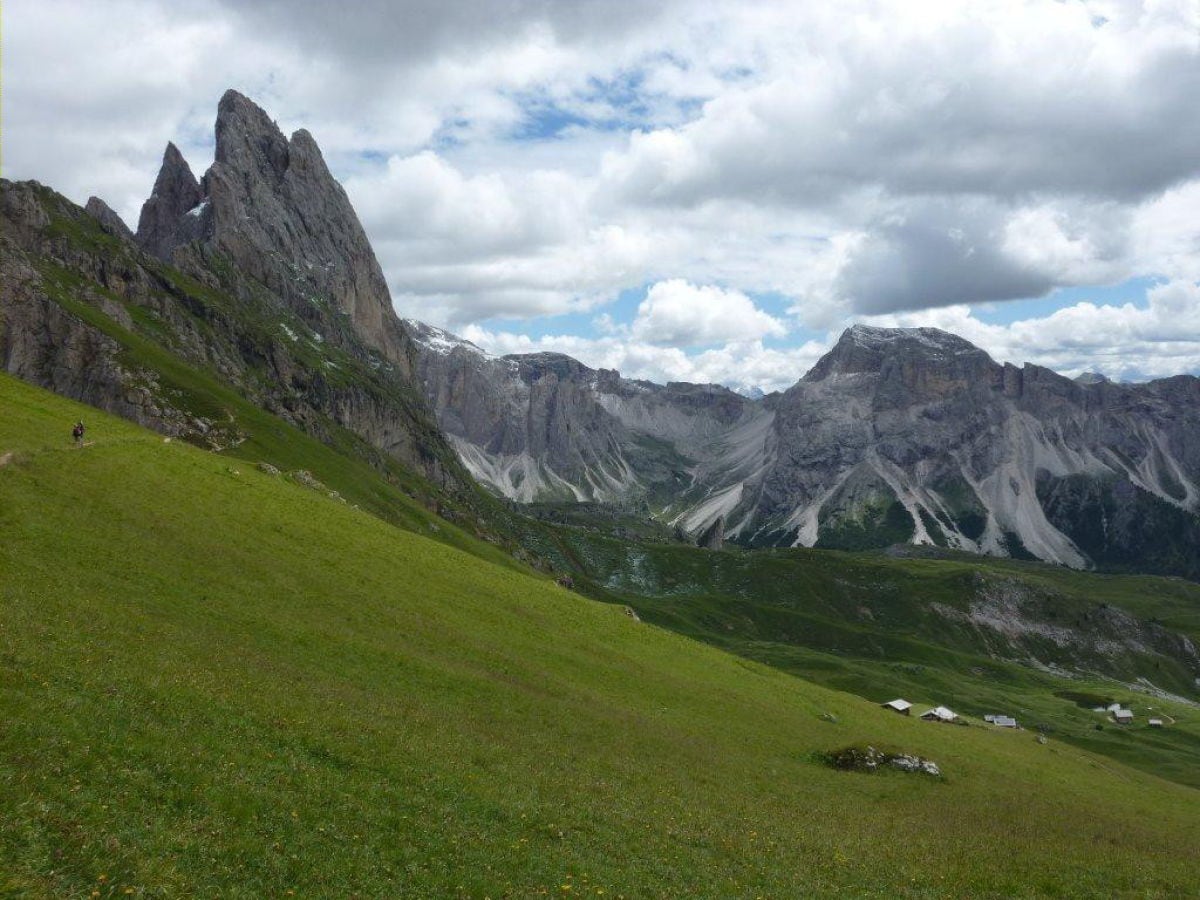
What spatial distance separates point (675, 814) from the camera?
107ft

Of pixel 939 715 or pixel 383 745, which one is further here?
pixel 939 715

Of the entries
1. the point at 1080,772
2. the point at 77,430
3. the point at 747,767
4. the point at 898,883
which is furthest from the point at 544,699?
the point at 1080,772

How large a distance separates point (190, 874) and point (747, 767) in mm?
32061

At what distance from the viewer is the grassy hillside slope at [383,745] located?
21312 millimetres

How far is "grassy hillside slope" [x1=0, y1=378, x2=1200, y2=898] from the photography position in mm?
21312

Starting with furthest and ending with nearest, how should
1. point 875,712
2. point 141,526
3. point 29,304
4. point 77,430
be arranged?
1. point 29,304
2. point 875,712
3. point 77,430
4. point 141,526

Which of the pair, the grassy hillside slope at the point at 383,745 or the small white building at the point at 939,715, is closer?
the grassy hillside slope at the point at 383,745

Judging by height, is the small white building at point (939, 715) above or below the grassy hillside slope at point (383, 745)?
below

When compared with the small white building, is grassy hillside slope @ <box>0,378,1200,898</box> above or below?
above

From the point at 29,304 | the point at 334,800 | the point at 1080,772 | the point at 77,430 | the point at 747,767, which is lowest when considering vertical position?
the point at 1080,772

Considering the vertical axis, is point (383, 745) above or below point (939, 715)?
above

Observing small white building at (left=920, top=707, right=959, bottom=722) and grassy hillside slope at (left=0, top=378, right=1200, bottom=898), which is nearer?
grassy hillside slope at (left=0, top=378, right=1200, bottom=898)

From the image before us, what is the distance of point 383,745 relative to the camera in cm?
3005

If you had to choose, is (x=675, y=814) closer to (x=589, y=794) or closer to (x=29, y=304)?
(x=589, y=794)
